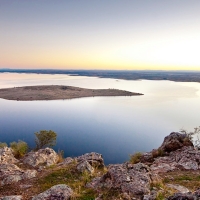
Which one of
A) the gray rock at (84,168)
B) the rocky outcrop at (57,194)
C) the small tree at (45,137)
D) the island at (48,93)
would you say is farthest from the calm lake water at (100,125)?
the rocky outcrop at (57,194)

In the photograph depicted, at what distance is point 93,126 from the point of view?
41000 millimetres

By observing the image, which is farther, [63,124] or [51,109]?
[51,109]

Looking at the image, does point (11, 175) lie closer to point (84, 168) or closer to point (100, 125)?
point (84, 168)

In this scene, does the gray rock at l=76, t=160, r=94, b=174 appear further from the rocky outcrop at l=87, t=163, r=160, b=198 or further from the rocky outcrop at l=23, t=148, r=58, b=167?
the rocky outcrop at l=23, t=148, r=58, b=167

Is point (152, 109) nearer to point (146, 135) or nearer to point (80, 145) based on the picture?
point (146, 135)

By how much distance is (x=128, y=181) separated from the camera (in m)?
7.39

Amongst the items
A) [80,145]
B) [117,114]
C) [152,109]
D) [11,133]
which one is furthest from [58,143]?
[152,109]

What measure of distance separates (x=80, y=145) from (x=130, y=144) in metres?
7.49

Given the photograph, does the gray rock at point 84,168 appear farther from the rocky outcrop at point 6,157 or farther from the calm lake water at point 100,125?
the calm lake water at point 100,125

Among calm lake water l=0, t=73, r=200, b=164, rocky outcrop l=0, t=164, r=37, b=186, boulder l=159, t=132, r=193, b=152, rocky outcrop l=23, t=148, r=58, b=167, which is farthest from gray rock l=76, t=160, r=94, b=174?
calm lake water l=0, t=73, r=200, b=164

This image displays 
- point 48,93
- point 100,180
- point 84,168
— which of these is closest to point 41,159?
point 84,168

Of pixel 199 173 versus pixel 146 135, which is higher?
pixel 199 173

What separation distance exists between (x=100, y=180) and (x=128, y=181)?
3.71 ft

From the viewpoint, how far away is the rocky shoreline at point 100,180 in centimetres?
670
